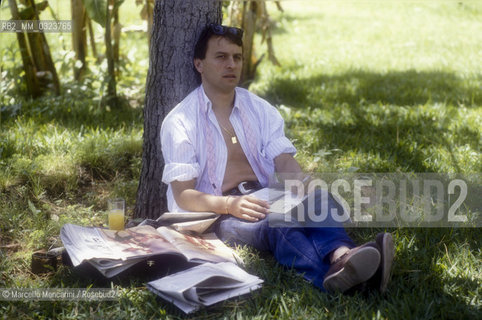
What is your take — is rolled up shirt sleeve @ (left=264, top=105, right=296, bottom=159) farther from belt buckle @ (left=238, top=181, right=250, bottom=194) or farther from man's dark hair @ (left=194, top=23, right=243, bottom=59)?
man's dark hair @ (left=194, top=23, right=243, bottom=59)

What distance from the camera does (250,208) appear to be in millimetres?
3047

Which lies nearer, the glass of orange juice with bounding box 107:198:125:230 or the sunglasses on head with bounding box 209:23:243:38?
the glass of orange juice with bounding box 107:198:125:230

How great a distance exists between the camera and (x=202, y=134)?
3359 mm

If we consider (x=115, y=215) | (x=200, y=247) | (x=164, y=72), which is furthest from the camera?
(x=164, y=72)

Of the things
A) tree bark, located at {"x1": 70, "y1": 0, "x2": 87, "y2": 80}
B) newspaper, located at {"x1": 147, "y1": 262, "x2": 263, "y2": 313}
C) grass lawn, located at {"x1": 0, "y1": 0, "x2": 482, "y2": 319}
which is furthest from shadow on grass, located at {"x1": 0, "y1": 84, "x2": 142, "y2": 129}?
newspaper, located at {"x1": 147, "y1": 262, "x2": 263, "y2": 313}

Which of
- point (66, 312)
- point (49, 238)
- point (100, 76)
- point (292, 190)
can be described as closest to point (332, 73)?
point (100, 76)

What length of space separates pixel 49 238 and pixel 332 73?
4770 mm

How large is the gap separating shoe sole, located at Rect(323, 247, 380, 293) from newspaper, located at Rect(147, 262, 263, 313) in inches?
13.5

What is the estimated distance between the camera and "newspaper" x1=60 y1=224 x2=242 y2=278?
110 inches

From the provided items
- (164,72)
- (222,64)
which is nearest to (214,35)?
(222,64)

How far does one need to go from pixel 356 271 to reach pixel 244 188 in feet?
3.29

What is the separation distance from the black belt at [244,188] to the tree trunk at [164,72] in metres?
0.51

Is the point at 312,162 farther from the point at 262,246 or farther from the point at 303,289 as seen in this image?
the point at 303,289

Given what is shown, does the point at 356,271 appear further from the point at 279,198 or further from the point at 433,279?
the point at 279,198
